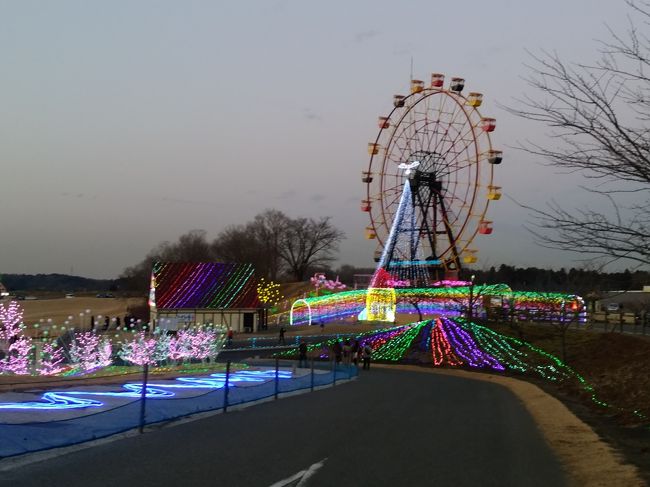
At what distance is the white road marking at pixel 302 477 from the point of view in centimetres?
819

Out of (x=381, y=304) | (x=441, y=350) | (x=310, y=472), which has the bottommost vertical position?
(x=441, y=350)

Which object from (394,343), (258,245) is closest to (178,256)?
(258,245)

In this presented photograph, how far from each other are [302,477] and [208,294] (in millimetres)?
55145

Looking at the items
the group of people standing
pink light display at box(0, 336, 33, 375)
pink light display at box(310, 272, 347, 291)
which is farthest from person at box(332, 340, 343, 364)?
pink light display at box(310, 272, 347, 291)

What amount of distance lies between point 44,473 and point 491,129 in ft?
167

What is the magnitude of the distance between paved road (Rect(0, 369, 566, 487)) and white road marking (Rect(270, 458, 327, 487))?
8 centimetres

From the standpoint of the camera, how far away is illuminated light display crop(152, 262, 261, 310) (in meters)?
62.2

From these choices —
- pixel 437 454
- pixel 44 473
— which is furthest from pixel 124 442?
pixel 437 454

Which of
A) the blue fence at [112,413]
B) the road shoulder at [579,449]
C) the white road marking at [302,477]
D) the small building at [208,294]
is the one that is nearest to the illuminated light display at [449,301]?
the small building at [208,294]

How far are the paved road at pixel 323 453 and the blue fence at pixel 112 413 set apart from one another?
61 centimetres

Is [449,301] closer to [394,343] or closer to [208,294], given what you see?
[394,343]

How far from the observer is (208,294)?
206ft

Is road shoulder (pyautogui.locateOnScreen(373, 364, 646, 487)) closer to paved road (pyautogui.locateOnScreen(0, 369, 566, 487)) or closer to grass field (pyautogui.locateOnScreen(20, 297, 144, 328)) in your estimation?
paved road (pyautogui.locateOnScreen(0, 369, 566, 487))

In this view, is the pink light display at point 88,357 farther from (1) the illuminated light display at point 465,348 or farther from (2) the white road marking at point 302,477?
(1) the illuminated light display at point 465,348
